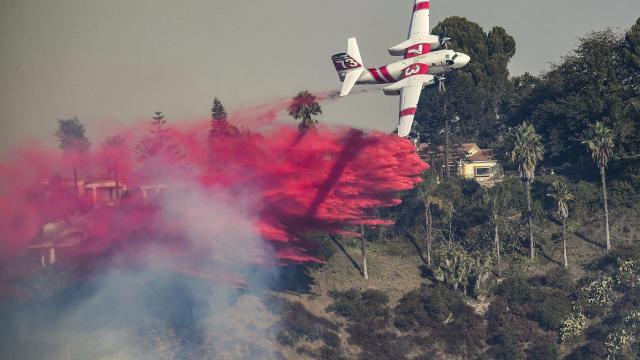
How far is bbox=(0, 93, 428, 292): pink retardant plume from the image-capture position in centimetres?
6831

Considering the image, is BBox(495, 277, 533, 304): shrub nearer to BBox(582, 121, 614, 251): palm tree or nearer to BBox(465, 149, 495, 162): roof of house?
BBox(582, 121, 614, 251): palm tree

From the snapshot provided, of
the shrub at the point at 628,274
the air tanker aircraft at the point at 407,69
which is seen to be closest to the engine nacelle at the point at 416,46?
the air tanker aircraft at the point at 407,69

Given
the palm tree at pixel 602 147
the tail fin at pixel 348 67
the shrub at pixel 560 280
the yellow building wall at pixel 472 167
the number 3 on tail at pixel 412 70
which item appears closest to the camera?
the number 3 on tail at pixel 412 70

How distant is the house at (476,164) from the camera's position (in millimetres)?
115312

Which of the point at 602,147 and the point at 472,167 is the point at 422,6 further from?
the point at 472,167

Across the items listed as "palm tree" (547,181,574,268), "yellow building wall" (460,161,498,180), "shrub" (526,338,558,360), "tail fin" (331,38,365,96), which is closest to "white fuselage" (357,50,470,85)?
"tail fin" (331,38,365,96)

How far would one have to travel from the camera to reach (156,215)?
70.0m

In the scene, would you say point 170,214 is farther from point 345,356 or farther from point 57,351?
point 345,356

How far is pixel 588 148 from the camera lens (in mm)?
106062

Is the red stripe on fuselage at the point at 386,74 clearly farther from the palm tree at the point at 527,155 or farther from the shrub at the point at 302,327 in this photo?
the palm tree at the point at 527,155

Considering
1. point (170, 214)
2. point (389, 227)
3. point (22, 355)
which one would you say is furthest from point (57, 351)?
point (389, 227)

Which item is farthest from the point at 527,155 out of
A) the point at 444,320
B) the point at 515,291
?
the point at 444,320

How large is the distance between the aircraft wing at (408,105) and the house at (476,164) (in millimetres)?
44372

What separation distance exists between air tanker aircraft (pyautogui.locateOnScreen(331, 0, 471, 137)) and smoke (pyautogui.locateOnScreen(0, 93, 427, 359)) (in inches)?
102
